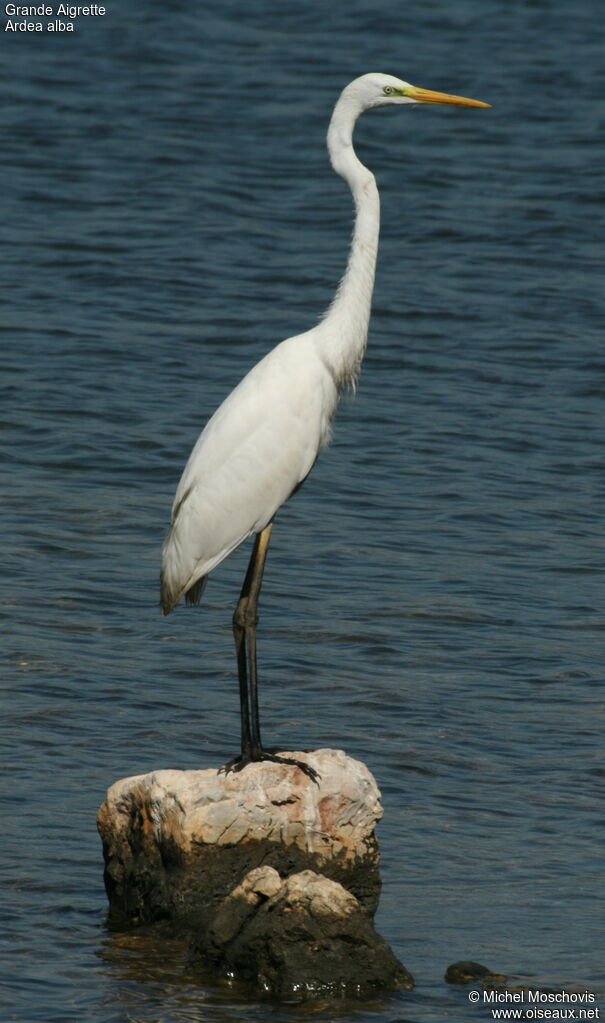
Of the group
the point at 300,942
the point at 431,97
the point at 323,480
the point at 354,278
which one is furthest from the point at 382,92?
the point at 323,480

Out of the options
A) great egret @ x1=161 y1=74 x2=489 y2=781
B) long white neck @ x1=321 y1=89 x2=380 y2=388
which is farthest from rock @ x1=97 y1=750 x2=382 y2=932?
long white neck @ x1=321 y1=89 x2=380 y2=388

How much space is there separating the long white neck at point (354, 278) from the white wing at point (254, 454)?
0.09 m

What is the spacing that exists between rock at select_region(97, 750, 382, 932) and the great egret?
75cm

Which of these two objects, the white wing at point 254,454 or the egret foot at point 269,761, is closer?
the egret foot at point 269,761

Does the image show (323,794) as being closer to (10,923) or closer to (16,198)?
(10,923)

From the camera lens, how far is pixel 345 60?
22.7m

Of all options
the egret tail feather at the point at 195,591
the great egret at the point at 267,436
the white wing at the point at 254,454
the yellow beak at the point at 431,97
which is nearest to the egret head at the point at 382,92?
the yellow beak at the point at 431,97

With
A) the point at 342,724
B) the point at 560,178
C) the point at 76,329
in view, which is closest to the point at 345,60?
the point at 560,178

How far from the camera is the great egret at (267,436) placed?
6.88m

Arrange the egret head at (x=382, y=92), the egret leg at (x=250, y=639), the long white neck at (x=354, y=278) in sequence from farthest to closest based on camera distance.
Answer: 1. the egret head at (x=382, y=92)
2. the long white neck at (x=354, y=278)
3. the egret leg at (x=250, y=639)

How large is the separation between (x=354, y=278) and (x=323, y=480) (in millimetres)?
4934

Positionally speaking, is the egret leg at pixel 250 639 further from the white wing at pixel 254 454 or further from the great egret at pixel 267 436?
the white wing at pixel 254 454

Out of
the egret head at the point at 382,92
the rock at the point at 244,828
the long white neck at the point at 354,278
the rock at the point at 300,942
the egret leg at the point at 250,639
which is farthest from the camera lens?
the egret head at the point at 382,92

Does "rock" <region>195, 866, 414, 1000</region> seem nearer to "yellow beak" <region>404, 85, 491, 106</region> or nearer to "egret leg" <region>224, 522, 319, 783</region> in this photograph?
"egret leg" <region>224, 522, 319, 783</region>
